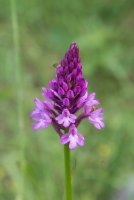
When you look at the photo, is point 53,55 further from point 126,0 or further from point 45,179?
point 45,179

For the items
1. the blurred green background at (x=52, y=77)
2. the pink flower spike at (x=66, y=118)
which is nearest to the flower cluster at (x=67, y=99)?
the pink flower spike at (x=66, y=118)

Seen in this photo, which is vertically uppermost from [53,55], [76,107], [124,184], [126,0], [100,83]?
[126,0]

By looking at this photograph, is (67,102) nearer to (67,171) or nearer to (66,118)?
(66,118)

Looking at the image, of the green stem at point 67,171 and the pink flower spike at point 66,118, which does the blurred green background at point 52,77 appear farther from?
the pink flower spike at point 66,118

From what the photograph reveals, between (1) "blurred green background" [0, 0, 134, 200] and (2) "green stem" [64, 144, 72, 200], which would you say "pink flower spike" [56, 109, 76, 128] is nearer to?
(2) "green stem" [64, 144, 72, 200]

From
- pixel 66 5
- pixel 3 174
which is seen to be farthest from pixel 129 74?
pixel 3 174

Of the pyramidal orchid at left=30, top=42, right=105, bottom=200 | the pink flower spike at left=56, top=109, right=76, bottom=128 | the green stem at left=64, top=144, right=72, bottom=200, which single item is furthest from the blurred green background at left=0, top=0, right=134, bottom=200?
the pink flower spike at left=56, top=109, right=76, bottom=128

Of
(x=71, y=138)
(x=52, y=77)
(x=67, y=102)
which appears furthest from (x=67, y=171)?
(x=52, y=77)
